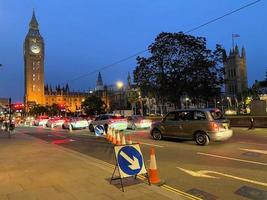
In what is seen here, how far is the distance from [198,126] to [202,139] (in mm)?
673

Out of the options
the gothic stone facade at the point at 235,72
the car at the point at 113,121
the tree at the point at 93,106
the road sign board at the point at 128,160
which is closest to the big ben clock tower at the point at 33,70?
the tree at the point at 93,106

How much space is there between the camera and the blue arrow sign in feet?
28.0

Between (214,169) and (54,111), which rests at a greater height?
(54,111)

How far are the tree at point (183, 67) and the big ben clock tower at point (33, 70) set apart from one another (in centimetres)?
14408

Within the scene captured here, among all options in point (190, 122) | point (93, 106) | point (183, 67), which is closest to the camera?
point (190, 122)

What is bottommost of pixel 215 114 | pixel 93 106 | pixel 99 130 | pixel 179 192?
pixel 179 192

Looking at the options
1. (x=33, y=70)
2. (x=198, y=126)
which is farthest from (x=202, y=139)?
(x=33, y=70)

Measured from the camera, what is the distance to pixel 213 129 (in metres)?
17.2

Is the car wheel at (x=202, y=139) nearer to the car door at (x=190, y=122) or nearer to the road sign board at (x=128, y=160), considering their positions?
the car door at (x=190, y=122)

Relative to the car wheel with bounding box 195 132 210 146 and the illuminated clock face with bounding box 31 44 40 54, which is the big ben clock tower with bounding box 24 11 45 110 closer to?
the illuminated clock face with bounding box 31 44 40 54

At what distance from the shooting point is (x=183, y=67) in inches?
1688

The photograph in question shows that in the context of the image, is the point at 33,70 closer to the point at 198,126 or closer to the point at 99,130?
the point at 99,130

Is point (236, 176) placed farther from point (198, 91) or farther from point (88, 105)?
point (88, 105)

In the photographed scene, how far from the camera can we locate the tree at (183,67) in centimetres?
4291
